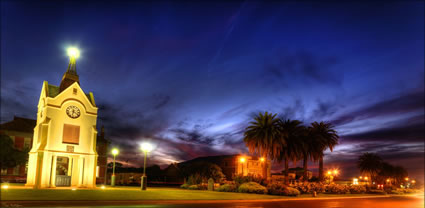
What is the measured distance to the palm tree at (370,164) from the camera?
97.1 metres

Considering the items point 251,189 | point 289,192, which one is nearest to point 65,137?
point 251,189

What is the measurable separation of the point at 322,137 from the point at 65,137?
43148 mm

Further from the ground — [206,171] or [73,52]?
[73,52]

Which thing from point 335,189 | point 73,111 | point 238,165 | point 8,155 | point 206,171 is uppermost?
point 73,111

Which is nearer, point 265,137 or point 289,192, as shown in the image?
point 289,192

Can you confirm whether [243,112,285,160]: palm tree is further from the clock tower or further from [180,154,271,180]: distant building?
[180,154,271,180]: distant building

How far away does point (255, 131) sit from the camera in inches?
2142

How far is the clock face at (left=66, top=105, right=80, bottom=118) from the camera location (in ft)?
126

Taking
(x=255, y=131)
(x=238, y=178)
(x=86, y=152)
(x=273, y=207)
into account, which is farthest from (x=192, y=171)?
(x=273, y=207)

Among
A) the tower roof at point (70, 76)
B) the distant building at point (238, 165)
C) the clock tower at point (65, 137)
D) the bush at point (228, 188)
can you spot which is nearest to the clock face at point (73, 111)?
the clock tower at point (65, 137)

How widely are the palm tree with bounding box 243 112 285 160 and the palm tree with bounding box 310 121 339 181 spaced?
937 centimetres

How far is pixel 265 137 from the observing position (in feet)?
172

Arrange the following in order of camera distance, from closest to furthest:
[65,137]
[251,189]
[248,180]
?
[65,137] → [251,189] → [248,180]

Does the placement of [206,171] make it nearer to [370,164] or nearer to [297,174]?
[370,164]
